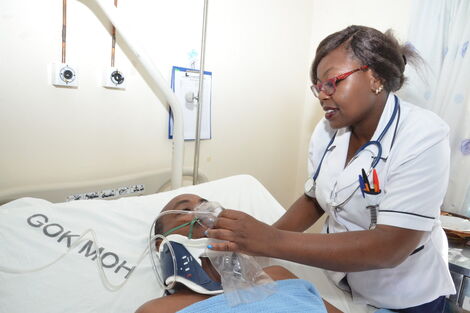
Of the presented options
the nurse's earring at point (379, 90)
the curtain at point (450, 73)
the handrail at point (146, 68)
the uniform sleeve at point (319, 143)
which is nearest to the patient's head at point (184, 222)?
the handrail at point (146, 68)

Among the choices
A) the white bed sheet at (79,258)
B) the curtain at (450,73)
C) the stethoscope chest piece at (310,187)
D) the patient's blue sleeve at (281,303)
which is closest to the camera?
the patient's blue sleeve at (281,303)

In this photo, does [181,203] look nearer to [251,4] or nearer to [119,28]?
[119,28]

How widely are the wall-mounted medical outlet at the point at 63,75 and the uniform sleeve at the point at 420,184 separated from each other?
1.30 metres

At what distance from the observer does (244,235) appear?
31.9 inches

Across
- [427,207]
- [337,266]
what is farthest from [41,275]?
[427,207]

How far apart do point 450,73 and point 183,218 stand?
Answer: 1.58 metres

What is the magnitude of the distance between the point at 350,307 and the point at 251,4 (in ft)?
5.71

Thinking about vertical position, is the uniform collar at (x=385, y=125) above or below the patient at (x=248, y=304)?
above

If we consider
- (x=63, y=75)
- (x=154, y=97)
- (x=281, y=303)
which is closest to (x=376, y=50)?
(x=281, y=303)

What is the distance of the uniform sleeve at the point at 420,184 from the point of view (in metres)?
0.80

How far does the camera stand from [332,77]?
0.96m

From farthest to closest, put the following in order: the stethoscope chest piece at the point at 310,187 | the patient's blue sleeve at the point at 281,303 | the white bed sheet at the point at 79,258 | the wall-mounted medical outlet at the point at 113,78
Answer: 1. the wall-mounted medical outlet at the point at 113,78
2. the stethoscope chest piece at the point at 310,187
3. the white bed sheet at the point at 79,258
4. the patient's blue sleeve at the point at 281,303

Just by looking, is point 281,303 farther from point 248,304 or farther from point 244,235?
point 244,235

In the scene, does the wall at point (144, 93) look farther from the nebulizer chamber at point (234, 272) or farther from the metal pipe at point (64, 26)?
the nebulizer chamber at point (234, 272)
